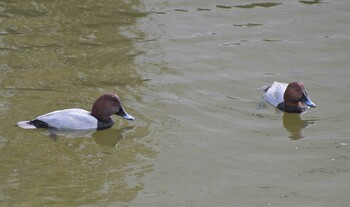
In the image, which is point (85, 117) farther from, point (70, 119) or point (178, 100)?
point (178, 100)

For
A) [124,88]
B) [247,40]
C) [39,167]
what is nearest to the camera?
[39,167]

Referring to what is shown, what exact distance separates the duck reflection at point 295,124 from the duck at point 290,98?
13cm

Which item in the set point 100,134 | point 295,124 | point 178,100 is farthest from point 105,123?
point 295,124

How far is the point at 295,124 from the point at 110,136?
94.7 inches

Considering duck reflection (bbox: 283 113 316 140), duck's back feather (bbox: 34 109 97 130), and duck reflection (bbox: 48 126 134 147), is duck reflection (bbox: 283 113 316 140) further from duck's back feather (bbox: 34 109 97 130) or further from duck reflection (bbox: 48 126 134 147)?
duck's back feather (bbox: 34 109 97 130)

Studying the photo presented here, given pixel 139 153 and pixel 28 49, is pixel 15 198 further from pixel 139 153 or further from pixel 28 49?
pixel 28 49

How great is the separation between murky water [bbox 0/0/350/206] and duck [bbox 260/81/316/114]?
0.52 feet

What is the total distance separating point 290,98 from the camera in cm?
1115

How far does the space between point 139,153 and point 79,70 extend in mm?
3082

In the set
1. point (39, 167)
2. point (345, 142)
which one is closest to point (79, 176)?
point (39, 167)

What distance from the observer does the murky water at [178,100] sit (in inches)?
340

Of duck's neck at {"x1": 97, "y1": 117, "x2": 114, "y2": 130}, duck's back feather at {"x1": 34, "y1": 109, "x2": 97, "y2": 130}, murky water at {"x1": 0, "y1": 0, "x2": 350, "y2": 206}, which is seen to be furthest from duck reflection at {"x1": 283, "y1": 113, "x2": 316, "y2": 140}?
duck's back feather at {"x1": 34, "y1": 109, "x2": 97, "y2": 130}

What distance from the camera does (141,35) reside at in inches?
545

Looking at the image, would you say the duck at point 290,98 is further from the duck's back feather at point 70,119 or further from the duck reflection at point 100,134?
the duck's back feather at point 70,119
